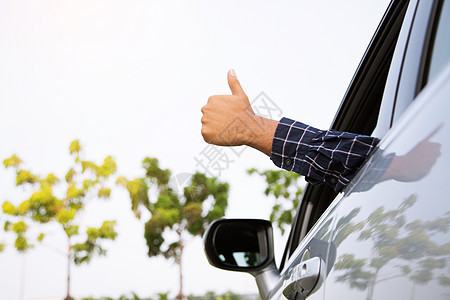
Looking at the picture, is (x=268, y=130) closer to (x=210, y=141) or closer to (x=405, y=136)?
(x=210, y=141)

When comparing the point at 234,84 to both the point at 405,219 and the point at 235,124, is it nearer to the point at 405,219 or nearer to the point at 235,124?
the point at 235,124

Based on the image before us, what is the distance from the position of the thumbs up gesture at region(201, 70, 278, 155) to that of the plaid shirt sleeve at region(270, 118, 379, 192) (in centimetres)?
3

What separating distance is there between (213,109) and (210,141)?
69 mm

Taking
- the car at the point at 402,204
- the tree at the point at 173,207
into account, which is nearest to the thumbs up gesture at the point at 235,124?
the car at the point at 402,204

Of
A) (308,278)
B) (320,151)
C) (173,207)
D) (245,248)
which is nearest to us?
(308,278)

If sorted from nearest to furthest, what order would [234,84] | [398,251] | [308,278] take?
[398,251] → [308,278] → [234,84]

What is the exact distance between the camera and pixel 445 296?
43 cm

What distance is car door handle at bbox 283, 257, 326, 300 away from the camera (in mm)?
780

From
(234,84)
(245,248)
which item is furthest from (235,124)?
(245,248)

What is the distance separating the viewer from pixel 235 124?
3.80ft

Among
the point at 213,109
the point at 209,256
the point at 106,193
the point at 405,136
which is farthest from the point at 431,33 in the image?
the point at 106,193

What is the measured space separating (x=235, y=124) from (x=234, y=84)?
0.34ft

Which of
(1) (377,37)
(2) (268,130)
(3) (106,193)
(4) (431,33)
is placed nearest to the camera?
(4) (431,33)

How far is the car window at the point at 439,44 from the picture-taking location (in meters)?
0.83
